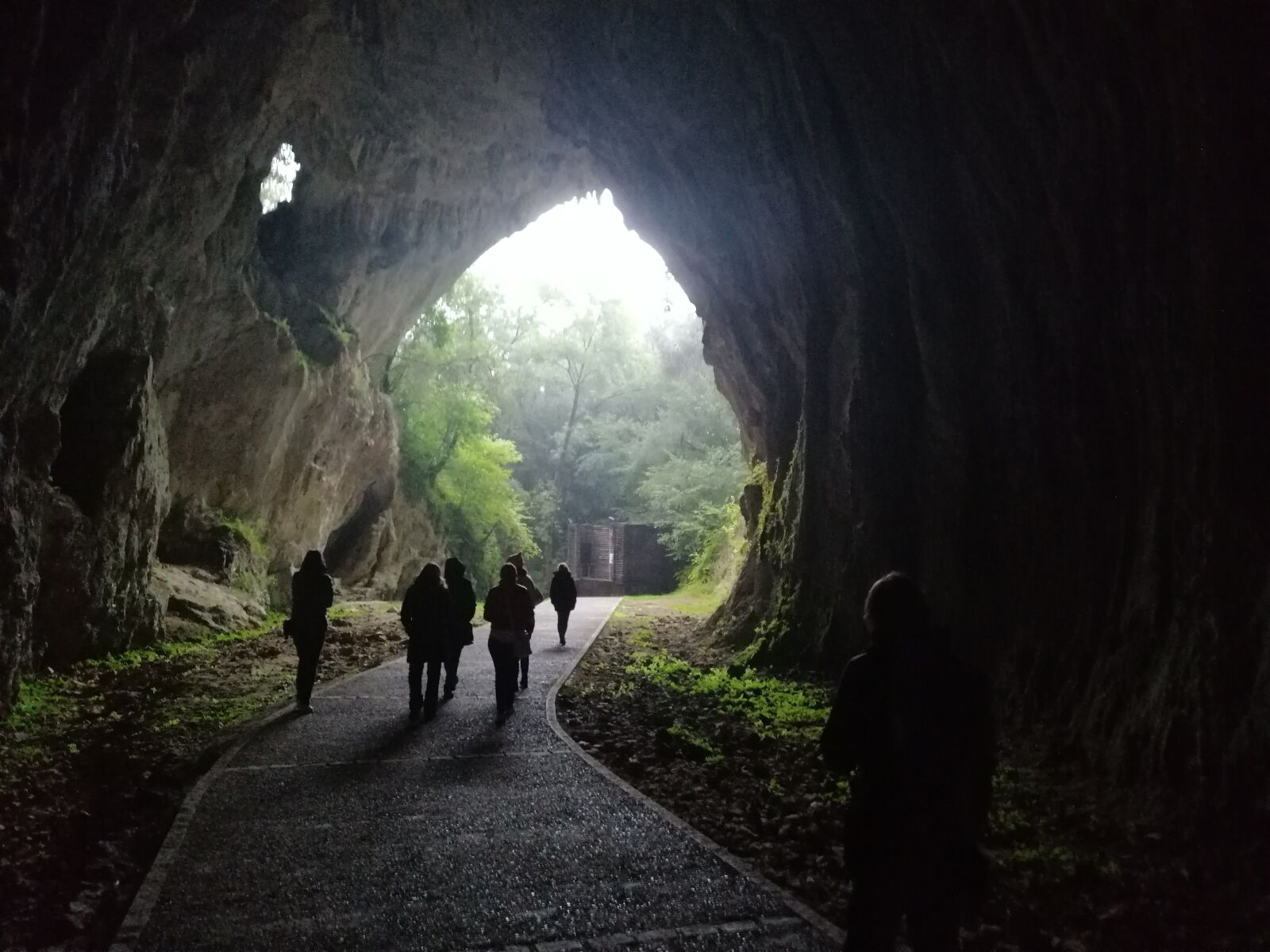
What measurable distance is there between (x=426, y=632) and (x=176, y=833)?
153 inches

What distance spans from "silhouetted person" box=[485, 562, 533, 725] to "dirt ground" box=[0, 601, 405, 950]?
8.36ft

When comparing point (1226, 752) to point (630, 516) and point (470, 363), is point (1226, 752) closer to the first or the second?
point (470, 363)

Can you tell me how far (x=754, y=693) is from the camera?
1056cm

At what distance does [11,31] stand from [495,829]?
787 cm

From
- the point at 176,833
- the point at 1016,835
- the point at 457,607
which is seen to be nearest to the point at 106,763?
the point at 176,833

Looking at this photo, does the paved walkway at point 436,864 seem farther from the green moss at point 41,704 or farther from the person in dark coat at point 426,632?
the green moss at point 41,704

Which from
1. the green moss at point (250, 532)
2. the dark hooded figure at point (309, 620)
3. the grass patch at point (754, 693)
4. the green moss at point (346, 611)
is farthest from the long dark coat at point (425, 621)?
the green moss at point (250, 532)

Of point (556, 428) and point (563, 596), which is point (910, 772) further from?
point (556, 428)

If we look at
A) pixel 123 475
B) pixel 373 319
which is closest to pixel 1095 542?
pixel 123 475

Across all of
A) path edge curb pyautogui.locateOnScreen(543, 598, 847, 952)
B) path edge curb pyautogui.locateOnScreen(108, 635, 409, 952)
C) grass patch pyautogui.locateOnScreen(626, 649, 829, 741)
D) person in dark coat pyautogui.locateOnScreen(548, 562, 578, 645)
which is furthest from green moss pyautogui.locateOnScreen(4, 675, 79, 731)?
person in dark coat pyautogui.locateOnScreen(548, 562, 578, 645)

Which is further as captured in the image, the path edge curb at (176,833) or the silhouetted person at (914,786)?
the path edge curb at (176,833)

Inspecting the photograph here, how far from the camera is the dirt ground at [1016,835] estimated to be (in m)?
3.97

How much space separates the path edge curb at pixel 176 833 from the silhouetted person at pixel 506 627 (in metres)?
2.20

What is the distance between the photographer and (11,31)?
7312 millimetres
